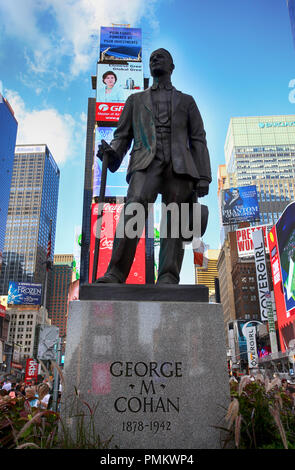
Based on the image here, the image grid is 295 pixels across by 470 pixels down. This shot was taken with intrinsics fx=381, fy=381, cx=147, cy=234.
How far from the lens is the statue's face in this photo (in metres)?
5.40

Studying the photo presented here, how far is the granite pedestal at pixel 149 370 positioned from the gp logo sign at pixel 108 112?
124 ft

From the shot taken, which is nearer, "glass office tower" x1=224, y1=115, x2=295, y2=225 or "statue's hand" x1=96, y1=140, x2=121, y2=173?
"statue's hand" x1=96, y1=140, x2=121, y2=173

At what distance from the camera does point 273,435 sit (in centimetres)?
350

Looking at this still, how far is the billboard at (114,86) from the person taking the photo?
3997cm

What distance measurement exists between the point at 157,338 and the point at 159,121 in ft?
9.58

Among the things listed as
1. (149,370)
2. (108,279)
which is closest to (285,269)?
(108,279)

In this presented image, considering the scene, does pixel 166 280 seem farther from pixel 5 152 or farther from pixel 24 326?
pixel 24 326

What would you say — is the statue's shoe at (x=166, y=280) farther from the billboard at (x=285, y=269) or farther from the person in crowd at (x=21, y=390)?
the billboard at (x=285, y=269)

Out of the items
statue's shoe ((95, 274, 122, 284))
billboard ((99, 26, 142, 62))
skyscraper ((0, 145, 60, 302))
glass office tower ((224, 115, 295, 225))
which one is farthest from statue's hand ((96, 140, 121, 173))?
skyscraper ((0, 145, 60, 302))

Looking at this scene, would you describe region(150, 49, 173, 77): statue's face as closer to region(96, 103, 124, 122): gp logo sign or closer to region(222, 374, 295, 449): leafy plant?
region(222, 374, 295, 449): leafy plant

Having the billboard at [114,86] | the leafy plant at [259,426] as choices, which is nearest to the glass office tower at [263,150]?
the billboard at [114,86]

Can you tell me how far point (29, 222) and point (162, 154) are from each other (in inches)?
6407

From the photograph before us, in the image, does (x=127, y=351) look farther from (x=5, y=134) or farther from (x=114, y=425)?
(x=5, y=134)

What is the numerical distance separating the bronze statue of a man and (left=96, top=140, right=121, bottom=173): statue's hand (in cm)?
1
